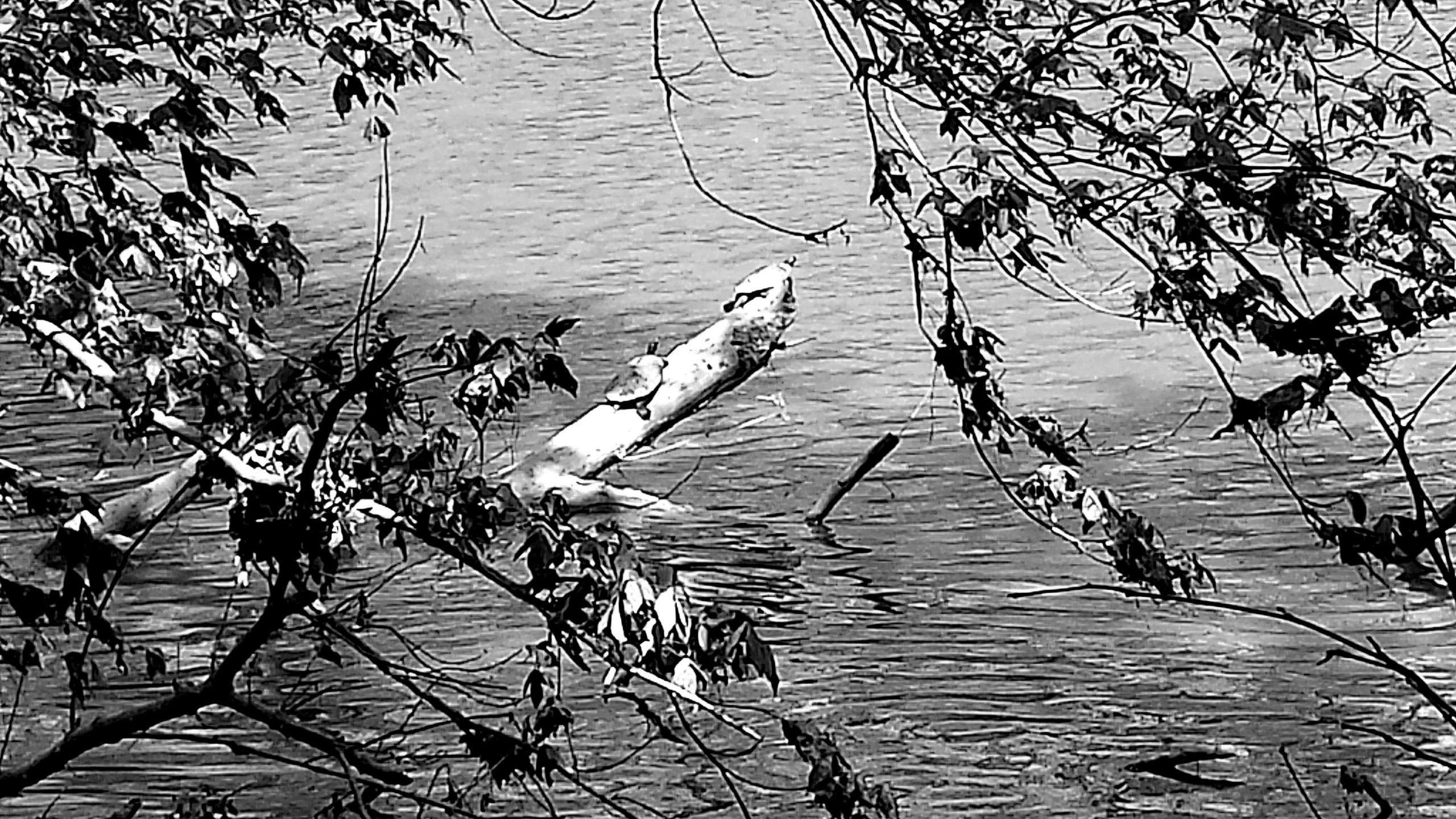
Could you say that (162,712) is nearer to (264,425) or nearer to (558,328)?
(264,425)

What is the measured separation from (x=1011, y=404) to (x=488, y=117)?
19.8 ft

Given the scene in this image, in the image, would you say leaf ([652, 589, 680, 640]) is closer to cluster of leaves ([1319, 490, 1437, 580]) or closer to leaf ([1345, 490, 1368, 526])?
cluster of leaves ([1319, 490, 1437, 580])

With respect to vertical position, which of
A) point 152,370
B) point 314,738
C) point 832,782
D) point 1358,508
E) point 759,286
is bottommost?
point 832,782

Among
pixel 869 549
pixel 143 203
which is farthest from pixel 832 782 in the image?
pixel 869 549

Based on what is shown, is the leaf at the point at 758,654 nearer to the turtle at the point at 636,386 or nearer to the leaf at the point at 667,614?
the leaf at the point at 667,614

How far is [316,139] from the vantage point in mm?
12812

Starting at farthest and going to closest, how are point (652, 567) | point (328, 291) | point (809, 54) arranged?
point (809, 54), point (328, 291), point (652, 567)

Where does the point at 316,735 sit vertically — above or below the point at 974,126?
below

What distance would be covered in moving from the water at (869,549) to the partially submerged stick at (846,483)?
69mm

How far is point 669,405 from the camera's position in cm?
670

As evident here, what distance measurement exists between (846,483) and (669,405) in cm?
60

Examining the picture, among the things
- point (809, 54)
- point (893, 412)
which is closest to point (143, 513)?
point (893, 412)

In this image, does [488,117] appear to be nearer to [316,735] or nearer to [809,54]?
[809,54]

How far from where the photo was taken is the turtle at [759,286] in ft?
22.2
